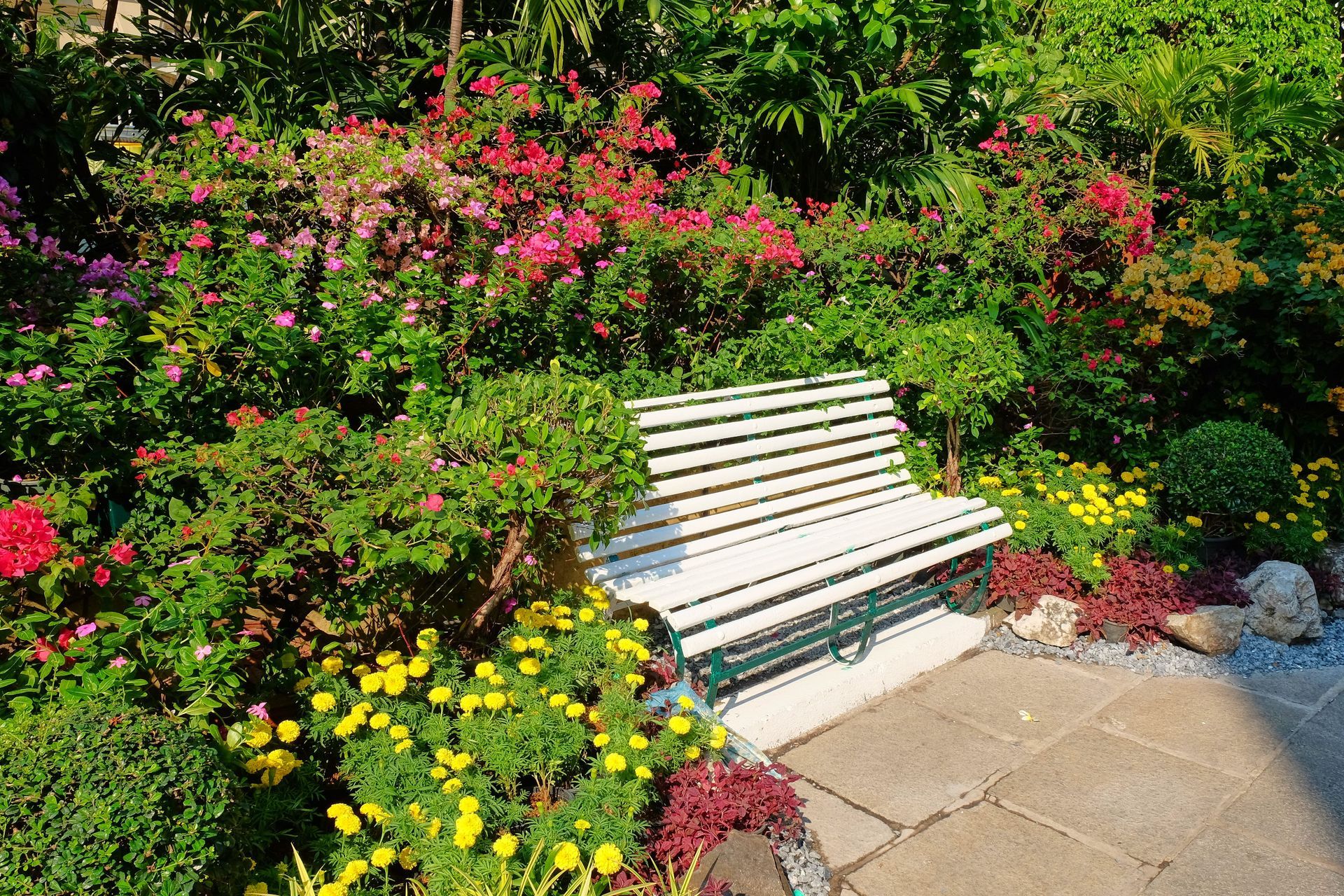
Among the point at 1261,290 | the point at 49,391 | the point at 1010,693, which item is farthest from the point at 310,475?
the point at 1261,290

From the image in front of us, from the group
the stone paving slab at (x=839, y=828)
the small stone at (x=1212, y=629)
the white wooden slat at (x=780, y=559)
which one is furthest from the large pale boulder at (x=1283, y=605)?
the stone paving slab at (x=839, y=828)

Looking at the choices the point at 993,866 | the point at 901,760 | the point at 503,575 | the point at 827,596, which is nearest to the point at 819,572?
the point at 827,596

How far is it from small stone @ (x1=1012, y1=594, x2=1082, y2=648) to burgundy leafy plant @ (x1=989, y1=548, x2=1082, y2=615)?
4cm

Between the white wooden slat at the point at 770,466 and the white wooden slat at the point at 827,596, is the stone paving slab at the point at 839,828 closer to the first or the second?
the white wooden slat at the point at 827,596

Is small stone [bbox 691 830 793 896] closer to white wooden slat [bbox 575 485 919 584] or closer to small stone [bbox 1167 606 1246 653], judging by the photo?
white wooden slat [bbox 575 485 919 584]

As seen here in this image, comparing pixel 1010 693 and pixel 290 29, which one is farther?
pixel 290 29

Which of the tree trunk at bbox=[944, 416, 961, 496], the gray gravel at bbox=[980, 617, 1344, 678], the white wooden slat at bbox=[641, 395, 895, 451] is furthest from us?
the tree trunk at bbox=[944, 416, 961, 496]

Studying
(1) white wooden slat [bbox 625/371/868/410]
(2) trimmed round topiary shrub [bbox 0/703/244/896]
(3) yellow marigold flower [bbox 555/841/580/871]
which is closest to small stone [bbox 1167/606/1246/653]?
(1) white wooden slat [bbox 625/371/868/410]

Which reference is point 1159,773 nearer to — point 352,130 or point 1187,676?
point 1187,676

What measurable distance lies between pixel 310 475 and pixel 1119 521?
12.1ft

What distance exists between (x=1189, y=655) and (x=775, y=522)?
193cm

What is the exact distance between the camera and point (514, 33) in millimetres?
5016

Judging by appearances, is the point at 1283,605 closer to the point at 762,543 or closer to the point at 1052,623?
the point at 1052,623

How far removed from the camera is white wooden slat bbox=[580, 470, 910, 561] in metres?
3.26
